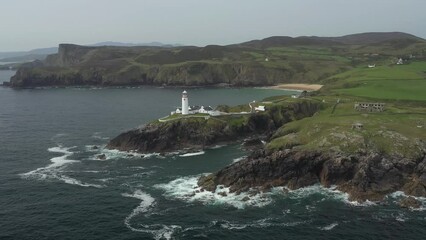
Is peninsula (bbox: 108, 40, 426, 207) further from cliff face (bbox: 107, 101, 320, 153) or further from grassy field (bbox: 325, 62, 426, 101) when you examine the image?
grassy field (bbox: 325, 62, 426, 101)

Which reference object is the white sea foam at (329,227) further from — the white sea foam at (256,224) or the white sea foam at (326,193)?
the white sea foam at (326,193)

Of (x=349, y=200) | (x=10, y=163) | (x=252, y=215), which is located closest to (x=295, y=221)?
(x=252, y=215)

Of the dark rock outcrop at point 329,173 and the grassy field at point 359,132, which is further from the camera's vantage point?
the grassy field at point 359,132

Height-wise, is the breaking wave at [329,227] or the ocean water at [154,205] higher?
the ocean water at [154,205]

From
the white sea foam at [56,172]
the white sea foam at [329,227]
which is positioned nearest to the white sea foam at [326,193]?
Answer: the white sea foam at [329,227]

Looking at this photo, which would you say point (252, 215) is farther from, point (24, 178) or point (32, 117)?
point (32, 117)

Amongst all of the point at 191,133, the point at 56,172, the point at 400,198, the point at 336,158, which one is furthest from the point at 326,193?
the point at 56,172
